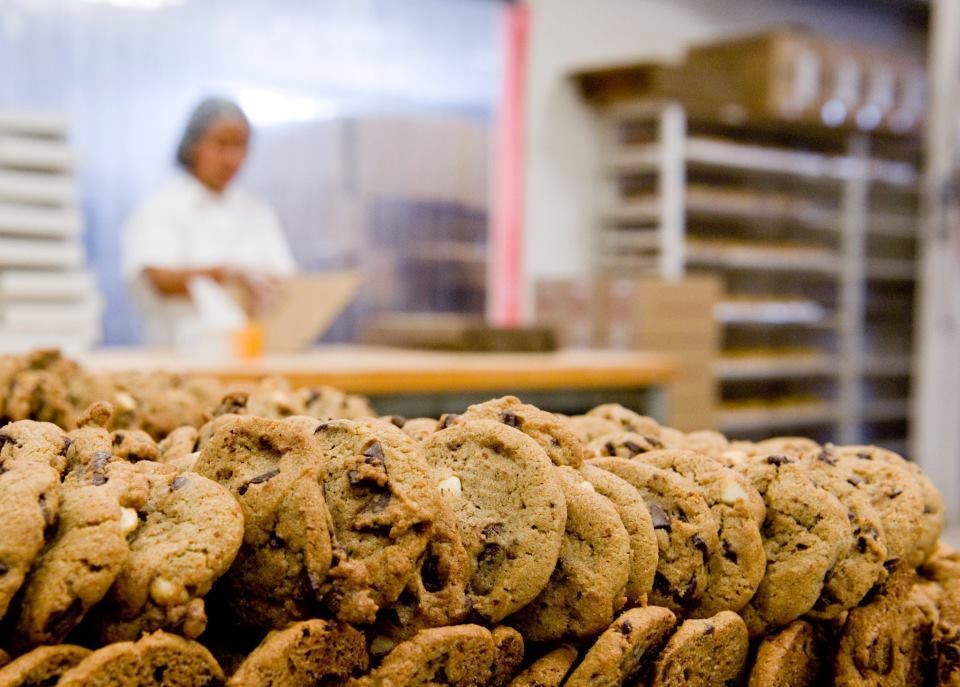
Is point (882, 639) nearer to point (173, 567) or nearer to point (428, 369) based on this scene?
point (173, 567)

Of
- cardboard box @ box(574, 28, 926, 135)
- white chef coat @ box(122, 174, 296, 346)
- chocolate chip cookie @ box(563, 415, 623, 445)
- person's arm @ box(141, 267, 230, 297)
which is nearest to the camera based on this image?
chocolate chip cookie @ box(563, 415, 623, 445)

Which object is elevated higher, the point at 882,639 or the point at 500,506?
the point at 500,506

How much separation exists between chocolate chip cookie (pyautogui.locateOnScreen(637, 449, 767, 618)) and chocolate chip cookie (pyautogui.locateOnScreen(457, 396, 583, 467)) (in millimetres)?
136

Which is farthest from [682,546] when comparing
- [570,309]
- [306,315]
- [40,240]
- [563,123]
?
[563,123]

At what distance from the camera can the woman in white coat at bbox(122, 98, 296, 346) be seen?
12.4 feet

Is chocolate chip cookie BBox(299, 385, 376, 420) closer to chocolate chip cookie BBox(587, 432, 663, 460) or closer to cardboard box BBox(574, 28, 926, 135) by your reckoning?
chocolate chip cookie BBox(587, 432, 663, 460)

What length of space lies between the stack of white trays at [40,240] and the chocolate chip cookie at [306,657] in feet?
8.74

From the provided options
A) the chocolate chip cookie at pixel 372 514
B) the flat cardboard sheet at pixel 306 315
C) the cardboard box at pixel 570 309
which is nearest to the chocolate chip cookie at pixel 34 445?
the chocolate chip cookie at pixel 372 514

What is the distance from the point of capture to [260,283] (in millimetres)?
3570

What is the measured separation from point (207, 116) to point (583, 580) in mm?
3276

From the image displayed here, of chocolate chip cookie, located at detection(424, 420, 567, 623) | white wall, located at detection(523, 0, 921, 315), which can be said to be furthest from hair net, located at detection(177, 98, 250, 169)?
chocolate chip cookie, located at detection(424, 420, 567, 623)

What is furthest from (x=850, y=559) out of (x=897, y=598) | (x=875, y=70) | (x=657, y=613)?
(x=875, y=70)

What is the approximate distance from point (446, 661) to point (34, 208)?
294 centimetres

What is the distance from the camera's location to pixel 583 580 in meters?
0.87
